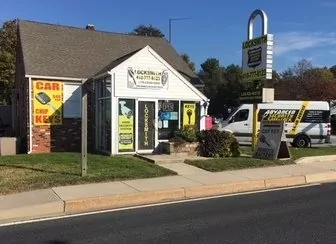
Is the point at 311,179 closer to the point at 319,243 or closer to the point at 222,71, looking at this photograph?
the point at 319,243

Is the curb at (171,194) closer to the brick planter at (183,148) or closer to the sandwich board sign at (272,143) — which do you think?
the sandwich board sign at (272,143)

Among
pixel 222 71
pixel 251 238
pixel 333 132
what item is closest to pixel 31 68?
pixel 251 238

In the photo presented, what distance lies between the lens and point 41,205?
9141mm

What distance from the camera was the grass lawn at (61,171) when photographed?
1127 cm

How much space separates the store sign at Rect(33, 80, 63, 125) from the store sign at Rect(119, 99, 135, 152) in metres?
3.50


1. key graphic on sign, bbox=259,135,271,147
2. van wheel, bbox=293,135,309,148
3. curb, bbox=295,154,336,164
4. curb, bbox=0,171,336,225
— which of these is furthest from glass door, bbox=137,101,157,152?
van wheel, bbox=293,135,309,148

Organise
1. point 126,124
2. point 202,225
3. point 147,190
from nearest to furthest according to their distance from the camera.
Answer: point 202,225, point 147,190, point 126,124

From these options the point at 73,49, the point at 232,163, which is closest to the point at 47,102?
the point at 73,49

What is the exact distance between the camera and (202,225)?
7867 mm

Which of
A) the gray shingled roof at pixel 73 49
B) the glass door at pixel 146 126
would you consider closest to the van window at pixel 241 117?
the gray shingled roof at pixel 73 49

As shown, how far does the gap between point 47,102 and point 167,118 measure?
4.92 meters

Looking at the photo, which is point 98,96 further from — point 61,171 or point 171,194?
point 171,194

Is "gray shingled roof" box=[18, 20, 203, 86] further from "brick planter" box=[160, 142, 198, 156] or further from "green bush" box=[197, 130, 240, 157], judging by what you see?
"green bush" box=[197, 130, 240, 157]

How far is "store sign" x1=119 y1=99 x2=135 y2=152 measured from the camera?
1744 centimetres
